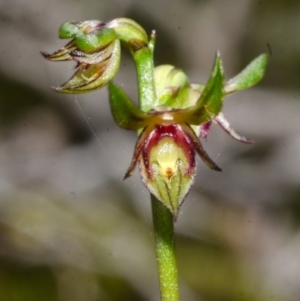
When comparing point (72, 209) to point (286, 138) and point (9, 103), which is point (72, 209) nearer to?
point (9, 103)

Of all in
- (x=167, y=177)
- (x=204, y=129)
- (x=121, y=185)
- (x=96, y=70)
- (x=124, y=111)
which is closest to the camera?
(x=124, y=111)

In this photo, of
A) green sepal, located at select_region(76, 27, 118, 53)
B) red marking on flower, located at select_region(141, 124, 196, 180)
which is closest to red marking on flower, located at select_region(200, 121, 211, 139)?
red marking on flower, located at select_region(141, 124, 196, 180)

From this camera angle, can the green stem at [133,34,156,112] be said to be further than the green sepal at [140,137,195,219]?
Yes

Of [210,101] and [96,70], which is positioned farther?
[96,70]

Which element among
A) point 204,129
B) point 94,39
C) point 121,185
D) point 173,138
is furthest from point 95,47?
point 121,185

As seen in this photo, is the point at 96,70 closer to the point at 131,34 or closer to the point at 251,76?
the point at 131,34

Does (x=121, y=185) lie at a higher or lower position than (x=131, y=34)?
lower

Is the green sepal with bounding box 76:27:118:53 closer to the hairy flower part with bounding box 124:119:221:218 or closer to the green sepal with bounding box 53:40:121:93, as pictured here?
the green sepal with bounding box 53:40:121:93
